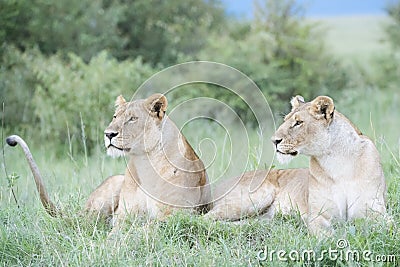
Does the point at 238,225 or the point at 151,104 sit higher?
the point at 151,104

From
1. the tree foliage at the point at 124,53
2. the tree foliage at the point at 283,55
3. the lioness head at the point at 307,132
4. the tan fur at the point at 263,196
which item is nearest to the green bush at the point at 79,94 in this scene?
the tree foliage at the point at 124,53

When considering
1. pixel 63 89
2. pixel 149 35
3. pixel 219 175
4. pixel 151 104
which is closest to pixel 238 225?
pixel 151 104

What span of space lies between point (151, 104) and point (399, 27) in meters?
10.4

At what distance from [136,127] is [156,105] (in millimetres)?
174

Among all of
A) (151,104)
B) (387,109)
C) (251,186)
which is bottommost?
(387,109)

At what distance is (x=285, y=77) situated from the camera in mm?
11719

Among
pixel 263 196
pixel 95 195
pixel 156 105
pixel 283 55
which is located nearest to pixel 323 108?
pixel 263 196

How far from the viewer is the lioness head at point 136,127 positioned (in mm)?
4320

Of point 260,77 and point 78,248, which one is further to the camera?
point 260,77

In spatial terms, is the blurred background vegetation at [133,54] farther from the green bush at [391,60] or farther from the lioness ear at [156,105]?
the lioness ear at [156,105]

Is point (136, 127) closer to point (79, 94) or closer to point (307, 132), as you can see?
point (307, 132)

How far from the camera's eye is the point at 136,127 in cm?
438

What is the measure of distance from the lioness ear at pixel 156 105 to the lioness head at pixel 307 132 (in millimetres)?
676

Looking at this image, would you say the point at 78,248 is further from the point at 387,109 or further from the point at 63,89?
the point at 387,109
